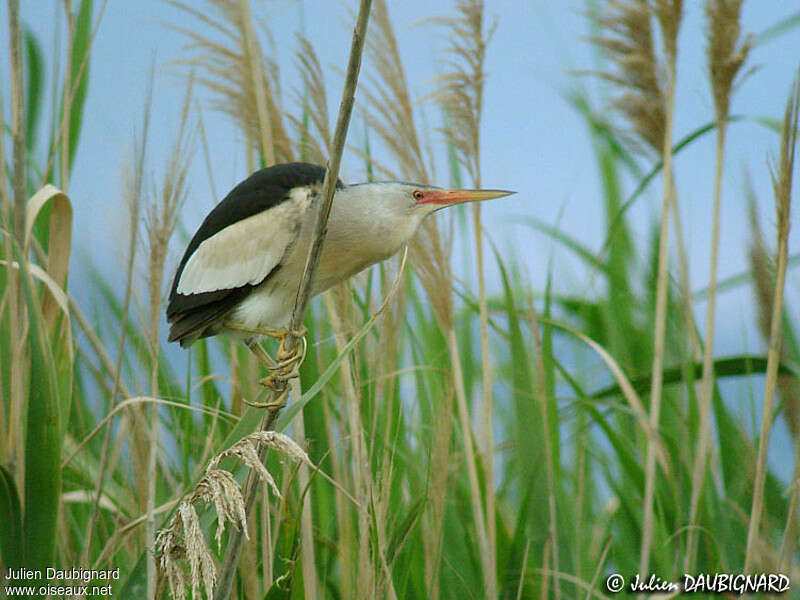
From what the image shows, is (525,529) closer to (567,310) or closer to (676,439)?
(676,439)

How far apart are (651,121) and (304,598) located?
1.30 m

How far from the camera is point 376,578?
4.30 ft

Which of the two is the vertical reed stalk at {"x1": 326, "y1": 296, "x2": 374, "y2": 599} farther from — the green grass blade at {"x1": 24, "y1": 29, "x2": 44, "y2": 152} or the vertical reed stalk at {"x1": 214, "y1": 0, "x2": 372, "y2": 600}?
the green grass blade at {"x1": 24, "y1": 29, "x2": 44, "y2": 152}

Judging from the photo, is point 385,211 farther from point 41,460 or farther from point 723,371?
point 723,371

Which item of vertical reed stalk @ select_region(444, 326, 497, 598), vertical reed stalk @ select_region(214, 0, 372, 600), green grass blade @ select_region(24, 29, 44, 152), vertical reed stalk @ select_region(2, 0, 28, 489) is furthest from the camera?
green grass blade @ select_region(24, 29, 44, 152)

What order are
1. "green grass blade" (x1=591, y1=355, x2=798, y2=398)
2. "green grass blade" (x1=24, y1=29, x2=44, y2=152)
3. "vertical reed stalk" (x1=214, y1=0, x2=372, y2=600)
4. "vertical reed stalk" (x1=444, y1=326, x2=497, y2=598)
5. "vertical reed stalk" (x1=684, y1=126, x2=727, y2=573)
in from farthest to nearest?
"green grass blade" (x1=24, y1=29, x2=44, y2=152) → "green grass blade" (x1=591, y1=355, x2=798, y2=398) → "vertical reed stalk" (x1=684, y1=126, x2=727, y2=573) → "vertical reed stalk" (x1=444, y1=326, x2=497, y2=598) → "vertical reed stalk" (x1=214, y1=0, x2=372, y2=600)

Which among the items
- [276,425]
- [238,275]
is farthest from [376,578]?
[238,275]

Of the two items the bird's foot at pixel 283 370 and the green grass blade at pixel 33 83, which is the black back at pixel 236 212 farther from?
the green grass blade at pixel 33 83

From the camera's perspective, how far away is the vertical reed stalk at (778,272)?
138 centimetres

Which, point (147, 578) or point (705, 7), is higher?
point (705, 7)

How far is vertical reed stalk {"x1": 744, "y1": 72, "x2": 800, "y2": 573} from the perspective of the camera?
1.38m

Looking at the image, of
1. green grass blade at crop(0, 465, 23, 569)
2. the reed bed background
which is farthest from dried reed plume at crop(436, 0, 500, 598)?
green grass blade at crop(0, 465, 23, 569)

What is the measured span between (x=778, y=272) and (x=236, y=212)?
1035mm

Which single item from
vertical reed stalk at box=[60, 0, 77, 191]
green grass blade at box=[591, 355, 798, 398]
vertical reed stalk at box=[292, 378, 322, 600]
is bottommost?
vertical reed stalk at box=[292, 378, 322, 600]
